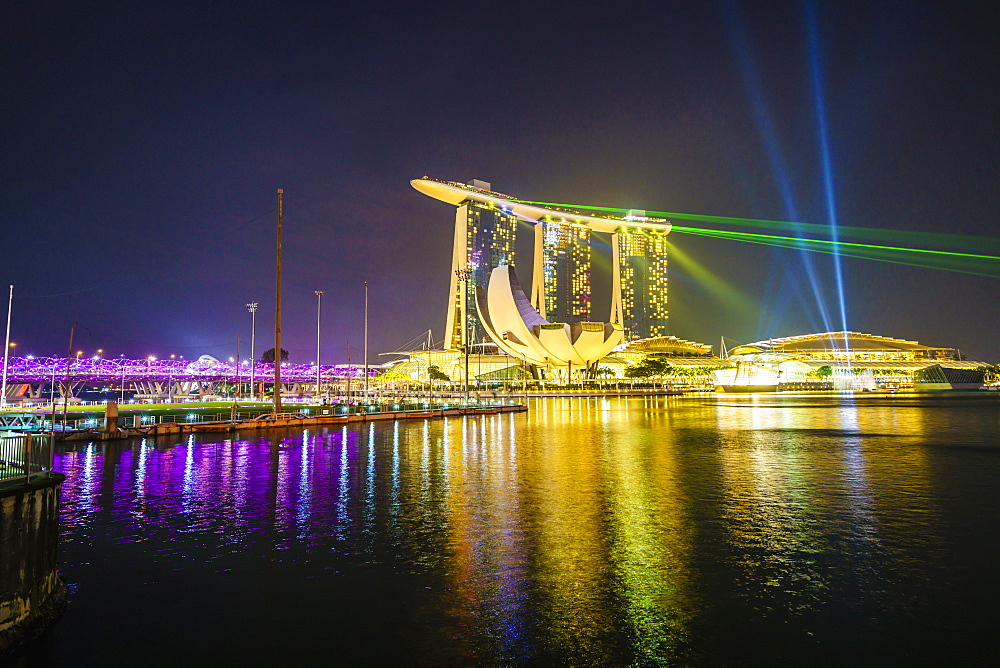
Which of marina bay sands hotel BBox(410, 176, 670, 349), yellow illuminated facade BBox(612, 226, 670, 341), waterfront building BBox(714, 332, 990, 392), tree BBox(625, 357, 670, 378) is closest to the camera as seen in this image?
tree BBox(625, 357, 670, 378)

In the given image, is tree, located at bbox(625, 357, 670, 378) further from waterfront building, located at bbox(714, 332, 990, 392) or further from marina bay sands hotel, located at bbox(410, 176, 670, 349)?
marina bay sands hotel, located at bbox(410, 176, 670, 349)

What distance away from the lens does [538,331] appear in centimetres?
7288

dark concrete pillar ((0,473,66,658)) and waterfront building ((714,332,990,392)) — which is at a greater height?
waterfront building ((714,332,990,392))

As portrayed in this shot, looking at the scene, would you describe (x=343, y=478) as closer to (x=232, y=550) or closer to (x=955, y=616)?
(x=232, y=550)

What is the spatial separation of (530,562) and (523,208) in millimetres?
121891

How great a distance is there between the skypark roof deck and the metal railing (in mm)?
112863

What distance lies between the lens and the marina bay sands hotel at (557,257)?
117 metres

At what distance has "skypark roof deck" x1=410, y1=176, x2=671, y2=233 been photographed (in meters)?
117

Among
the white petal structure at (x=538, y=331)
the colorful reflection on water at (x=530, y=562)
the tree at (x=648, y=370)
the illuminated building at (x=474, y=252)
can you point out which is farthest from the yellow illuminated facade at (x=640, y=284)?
the colorful reflection on water at (x=530, y=562)

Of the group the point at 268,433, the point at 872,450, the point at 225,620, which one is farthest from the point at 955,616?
Answer: the point at 268,433

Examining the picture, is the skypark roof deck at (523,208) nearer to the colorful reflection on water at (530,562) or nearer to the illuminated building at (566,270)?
the illuminated building at (566,270)

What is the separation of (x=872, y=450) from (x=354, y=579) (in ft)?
53.7

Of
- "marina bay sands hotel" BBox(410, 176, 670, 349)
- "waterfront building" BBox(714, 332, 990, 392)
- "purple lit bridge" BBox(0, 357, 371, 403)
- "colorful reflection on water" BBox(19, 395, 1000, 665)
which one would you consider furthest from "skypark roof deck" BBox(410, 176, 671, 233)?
"colorful reflection on water" BBox(19, 395, 1000, 665)

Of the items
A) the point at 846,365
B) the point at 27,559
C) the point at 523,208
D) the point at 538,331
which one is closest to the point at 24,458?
the point at 27,559
